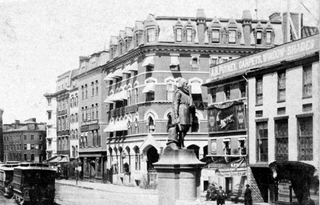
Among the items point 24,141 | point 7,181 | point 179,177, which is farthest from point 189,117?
point 24,141

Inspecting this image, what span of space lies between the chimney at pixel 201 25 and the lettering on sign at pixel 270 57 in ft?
36.2

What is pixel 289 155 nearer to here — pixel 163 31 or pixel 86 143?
pixel 163 31

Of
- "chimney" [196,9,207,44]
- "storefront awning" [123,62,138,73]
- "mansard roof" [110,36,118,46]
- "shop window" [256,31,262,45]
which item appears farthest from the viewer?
"mansard roof" [110,36,118,46]

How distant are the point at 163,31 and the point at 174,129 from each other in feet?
119

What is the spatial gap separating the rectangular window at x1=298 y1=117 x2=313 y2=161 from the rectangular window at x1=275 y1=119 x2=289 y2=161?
145 centimetres

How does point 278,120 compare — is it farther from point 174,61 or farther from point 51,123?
point 51,123

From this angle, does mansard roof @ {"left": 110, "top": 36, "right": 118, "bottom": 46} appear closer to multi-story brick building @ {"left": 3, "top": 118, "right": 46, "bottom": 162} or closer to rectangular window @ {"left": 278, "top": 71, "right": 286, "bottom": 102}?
rectangular window @ {"left": 278, "top": 71, "right": 286, "bottom": 102}

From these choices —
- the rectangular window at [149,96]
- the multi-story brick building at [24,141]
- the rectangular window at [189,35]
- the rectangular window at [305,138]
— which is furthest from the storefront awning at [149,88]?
the multi-story brick building at [24,141]

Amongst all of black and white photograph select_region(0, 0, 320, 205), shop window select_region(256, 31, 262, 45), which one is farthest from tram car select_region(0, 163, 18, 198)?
shop window select_region(256, 31, 262, 45)

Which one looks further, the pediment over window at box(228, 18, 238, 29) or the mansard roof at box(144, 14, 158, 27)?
the pediment over window at box(228, 18, 238, 29)

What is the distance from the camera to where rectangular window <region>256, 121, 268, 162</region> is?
3170cm

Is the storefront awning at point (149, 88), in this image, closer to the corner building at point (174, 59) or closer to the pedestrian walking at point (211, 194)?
the corner building at point (174, 59)

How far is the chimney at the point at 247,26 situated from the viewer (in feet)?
168

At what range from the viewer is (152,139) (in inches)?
1965
